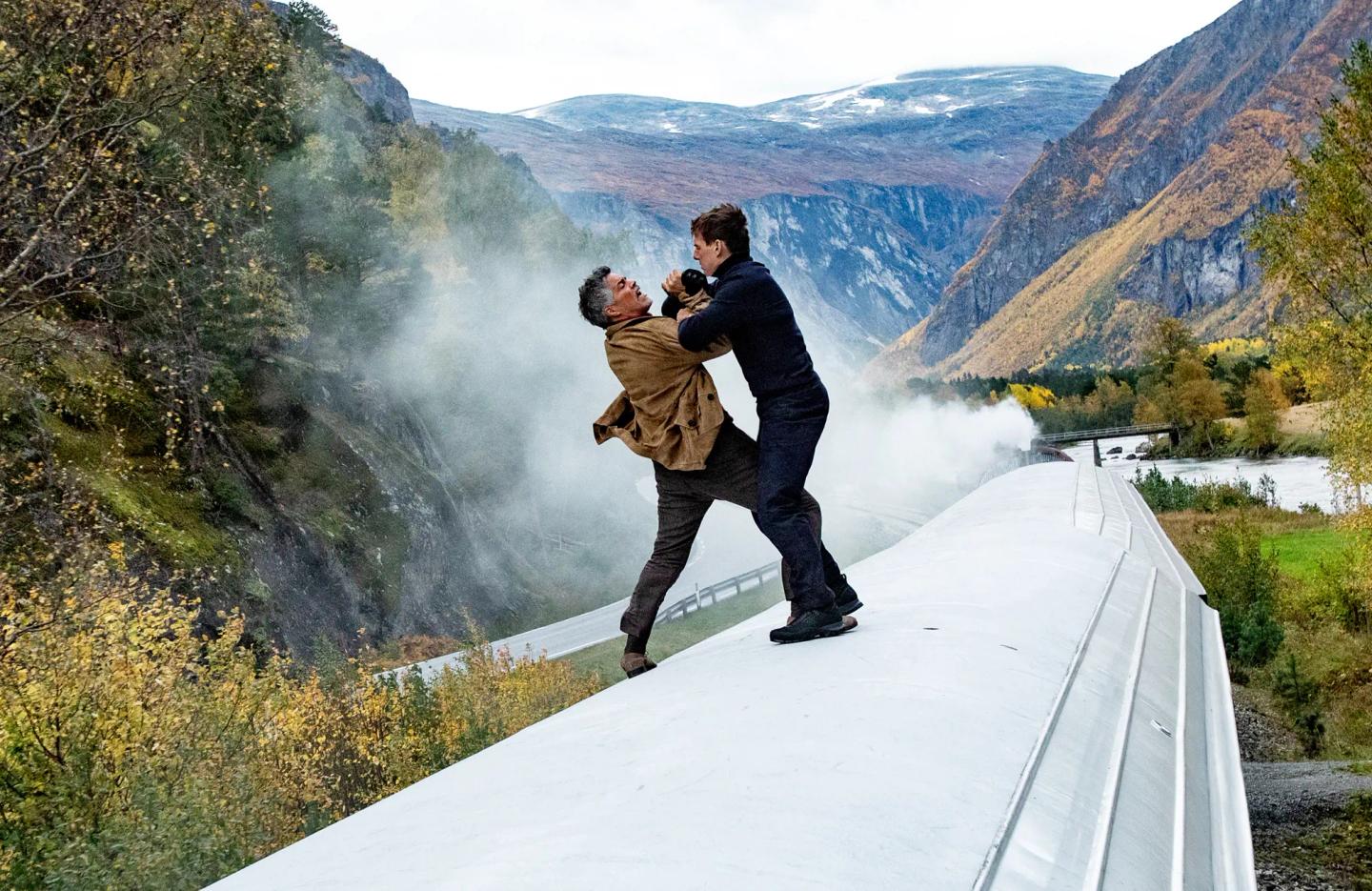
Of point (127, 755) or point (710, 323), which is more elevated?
point (710, 323)

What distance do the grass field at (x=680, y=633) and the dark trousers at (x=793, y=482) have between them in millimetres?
24305

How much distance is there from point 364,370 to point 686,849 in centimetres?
4164

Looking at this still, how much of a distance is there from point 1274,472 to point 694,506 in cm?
7472

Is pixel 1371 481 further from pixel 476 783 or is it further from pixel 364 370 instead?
pixel 364 370

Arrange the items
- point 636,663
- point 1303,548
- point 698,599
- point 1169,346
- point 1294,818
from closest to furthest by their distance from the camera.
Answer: point 636,663, point 1294,818, point 1303,548, point 698,599, point 1169,346

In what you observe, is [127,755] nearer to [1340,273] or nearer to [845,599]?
[845,599]

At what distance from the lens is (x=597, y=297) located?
4.82 metres

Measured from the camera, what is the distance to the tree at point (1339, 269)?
1753cm

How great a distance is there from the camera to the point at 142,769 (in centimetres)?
913

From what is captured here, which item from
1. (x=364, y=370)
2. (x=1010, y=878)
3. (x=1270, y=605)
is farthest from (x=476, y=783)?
(x=364, y=370)

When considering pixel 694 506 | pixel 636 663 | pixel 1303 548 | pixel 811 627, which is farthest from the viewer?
pixel 1303 548

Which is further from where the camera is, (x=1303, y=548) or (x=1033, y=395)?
(x=1033, y=395)

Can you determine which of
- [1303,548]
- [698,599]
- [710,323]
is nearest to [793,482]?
[710,323]

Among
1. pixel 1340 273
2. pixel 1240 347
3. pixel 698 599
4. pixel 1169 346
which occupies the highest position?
pixel 1340 273
